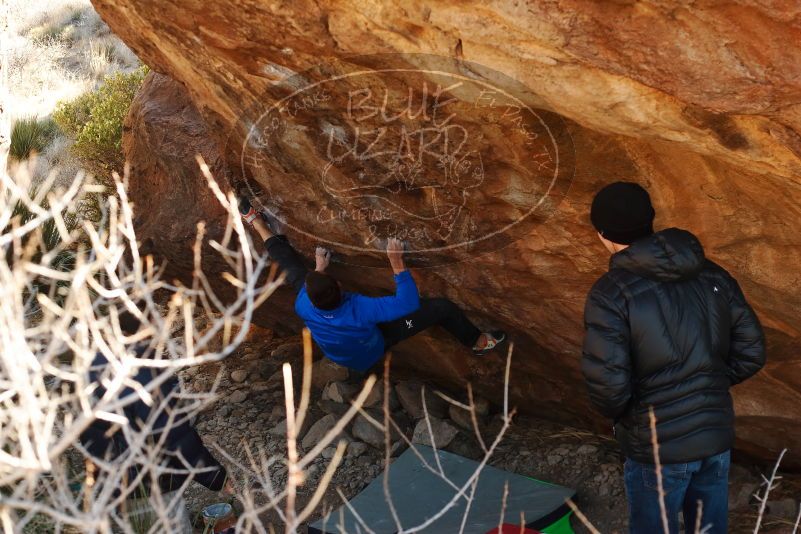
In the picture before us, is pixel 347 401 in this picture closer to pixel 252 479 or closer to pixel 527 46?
pixel 252 479

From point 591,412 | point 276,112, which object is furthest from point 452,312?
point 276,112

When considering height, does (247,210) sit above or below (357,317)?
above

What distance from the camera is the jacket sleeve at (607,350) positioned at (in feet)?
9.11

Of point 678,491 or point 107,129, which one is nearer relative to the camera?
point 678,491

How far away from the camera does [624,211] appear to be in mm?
2822

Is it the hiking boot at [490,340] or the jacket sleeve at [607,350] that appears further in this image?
the hiking boot at [490,340]

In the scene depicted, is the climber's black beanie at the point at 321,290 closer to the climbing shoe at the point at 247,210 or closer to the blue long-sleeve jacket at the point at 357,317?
the blue long-sleeve jacket at the point at 357,317

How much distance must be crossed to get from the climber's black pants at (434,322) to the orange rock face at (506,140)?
4.8 inches

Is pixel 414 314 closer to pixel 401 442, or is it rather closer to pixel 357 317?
pixel 357 317

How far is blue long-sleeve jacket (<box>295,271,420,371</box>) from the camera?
4.34m

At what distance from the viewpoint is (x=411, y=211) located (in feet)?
14.0

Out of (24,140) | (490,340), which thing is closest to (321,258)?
(490,340)

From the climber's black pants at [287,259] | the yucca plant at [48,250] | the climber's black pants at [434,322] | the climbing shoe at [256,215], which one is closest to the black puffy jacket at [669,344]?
the climber's black pants at [434,322]

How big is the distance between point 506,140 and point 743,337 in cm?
123
